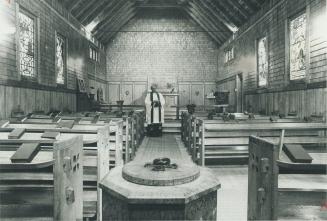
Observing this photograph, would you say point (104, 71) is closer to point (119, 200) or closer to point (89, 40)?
point (89, 40)

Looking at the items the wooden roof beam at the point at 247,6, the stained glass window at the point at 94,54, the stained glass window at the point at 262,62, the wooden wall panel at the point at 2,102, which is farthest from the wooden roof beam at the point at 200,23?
the wooden wall panel at the point at 2,102

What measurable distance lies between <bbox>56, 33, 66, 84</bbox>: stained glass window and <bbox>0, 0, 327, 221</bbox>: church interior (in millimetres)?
58

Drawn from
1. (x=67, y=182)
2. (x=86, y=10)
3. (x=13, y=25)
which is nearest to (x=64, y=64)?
(x=86, y=10)

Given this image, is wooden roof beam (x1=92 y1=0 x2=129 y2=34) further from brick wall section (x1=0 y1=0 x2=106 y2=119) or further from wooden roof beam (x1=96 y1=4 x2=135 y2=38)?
brick wall section (x1=0 y1=0 x2=106 y2=119)

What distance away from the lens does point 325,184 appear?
11.2ft

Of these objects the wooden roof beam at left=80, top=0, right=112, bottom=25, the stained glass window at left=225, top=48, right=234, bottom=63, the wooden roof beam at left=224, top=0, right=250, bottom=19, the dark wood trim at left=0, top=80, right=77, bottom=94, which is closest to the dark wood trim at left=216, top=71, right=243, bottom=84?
the stained glass window at left=225, top=48, right=234, bottom=63

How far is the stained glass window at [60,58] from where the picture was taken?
10.8 m

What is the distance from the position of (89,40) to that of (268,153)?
14.0m

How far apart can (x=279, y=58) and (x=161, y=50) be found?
10734mm

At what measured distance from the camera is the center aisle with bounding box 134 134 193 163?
8133 mm

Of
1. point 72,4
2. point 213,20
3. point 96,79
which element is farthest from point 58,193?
point 213,20

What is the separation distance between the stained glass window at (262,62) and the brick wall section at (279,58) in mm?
256

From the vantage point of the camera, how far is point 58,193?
2.22 m

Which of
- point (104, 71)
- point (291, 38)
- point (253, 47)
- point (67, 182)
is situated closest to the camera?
point (67, 182)
